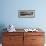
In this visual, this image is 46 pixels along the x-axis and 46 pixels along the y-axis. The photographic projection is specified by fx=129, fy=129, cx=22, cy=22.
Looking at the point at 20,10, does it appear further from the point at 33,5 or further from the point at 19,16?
the point at 33,5

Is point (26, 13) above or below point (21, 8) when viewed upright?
below

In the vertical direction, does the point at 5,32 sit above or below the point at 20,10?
below

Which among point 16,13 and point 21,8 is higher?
point 21,8

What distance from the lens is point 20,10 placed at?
4.19 metres

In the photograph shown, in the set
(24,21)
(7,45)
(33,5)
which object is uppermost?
(33,5)

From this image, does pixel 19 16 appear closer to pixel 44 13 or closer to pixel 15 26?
pixel 15 26

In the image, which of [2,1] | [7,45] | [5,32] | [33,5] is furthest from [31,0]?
[7,45]

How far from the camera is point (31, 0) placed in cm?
419

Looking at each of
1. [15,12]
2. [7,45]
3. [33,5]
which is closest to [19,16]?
[15,12]

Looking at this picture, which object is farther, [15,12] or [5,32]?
[15,12]

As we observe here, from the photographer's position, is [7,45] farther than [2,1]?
No

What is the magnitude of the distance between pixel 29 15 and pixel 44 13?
0.50m

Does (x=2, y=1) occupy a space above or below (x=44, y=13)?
above

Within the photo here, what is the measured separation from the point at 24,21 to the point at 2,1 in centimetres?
97
